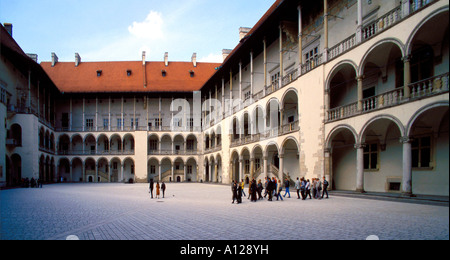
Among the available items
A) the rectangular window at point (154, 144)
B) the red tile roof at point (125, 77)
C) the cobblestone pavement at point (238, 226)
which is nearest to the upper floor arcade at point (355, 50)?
the cobblestone pavement at point (238, 226)

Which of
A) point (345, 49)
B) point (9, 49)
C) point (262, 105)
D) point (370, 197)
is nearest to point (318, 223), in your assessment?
point (370, 197)

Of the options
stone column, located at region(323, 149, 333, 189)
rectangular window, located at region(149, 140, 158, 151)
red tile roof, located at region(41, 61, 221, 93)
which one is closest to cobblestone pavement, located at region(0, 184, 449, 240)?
stone column, located at region(323, 149, 333, 189)

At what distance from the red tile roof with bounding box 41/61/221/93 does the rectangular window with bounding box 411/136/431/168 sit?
37013mm

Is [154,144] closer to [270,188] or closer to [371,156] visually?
[270,188]

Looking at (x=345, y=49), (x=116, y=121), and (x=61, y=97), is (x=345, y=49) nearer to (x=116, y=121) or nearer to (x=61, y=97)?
(x=116, y=121)

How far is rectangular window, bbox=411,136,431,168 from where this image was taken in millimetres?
14859

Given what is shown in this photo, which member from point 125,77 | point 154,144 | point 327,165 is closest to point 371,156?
point 327,165

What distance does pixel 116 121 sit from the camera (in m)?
51.1

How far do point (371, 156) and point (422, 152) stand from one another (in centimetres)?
352

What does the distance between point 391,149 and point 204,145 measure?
3420 centimetres

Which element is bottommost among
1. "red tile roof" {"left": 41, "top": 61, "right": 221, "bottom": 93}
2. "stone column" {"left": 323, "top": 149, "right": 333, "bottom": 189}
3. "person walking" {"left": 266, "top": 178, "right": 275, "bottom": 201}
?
"person walking" {"left": 266, "top": 178, "right": 275, "bottom": 201}

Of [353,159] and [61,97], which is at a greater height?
[61,97]

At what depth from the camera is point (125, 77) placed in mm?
52625

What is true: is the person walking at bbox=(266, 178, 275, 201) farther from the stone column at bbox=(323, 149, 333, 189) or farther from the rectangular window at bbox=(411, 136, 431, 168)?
the rectangular window at bbox=(411, 136, 431, 168)
